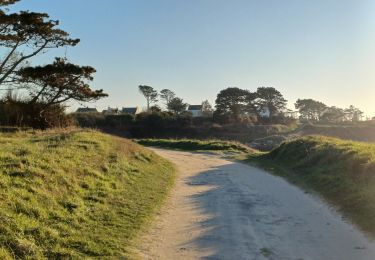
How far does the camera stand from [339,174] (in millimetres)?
15469

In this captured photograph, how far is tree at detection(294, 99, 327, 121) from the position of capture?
11619 centimetres

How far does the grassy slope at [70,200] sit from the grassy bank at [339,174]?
4.98 meters

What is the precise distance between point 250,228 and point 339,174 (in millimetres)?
6761

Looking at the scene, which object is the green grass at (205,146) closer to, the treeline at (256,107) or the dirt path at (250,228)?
the dirt path at (250,228)

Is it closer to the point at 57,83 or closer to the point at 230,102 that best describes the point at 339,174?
the point at 57,83

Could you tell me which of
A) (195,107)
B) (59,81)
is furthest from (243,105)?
(59,81)

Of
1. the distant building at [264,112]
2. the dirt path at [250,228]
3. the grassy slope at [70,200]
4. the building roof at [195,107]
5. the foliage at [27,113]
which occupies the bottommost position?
the dirt path at [250,228]

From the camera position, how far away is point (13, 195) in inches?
361

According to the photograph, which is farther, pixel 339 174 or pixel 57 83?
pixel 57 83

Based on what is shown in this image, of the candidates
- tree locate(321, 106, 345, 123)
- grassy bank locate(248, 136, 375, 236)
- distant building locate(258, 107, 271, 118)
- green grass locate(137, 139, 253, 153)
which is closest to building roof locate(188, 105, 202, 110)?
distant building locate(258, 107, 271, 118)

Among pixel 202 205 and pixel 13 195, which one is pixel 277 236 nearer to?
pixel 202 205

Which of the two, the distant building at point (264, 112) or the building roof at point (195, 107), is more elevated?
the building roof at point (195, 107)

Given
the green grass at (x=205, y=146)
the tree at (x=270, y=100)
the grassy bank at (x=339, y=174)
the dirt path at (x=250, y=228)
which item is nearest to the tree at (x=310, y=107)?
the tree at (x=270, y=100)

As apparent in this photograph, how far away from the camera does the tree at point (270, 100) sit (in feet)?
311
